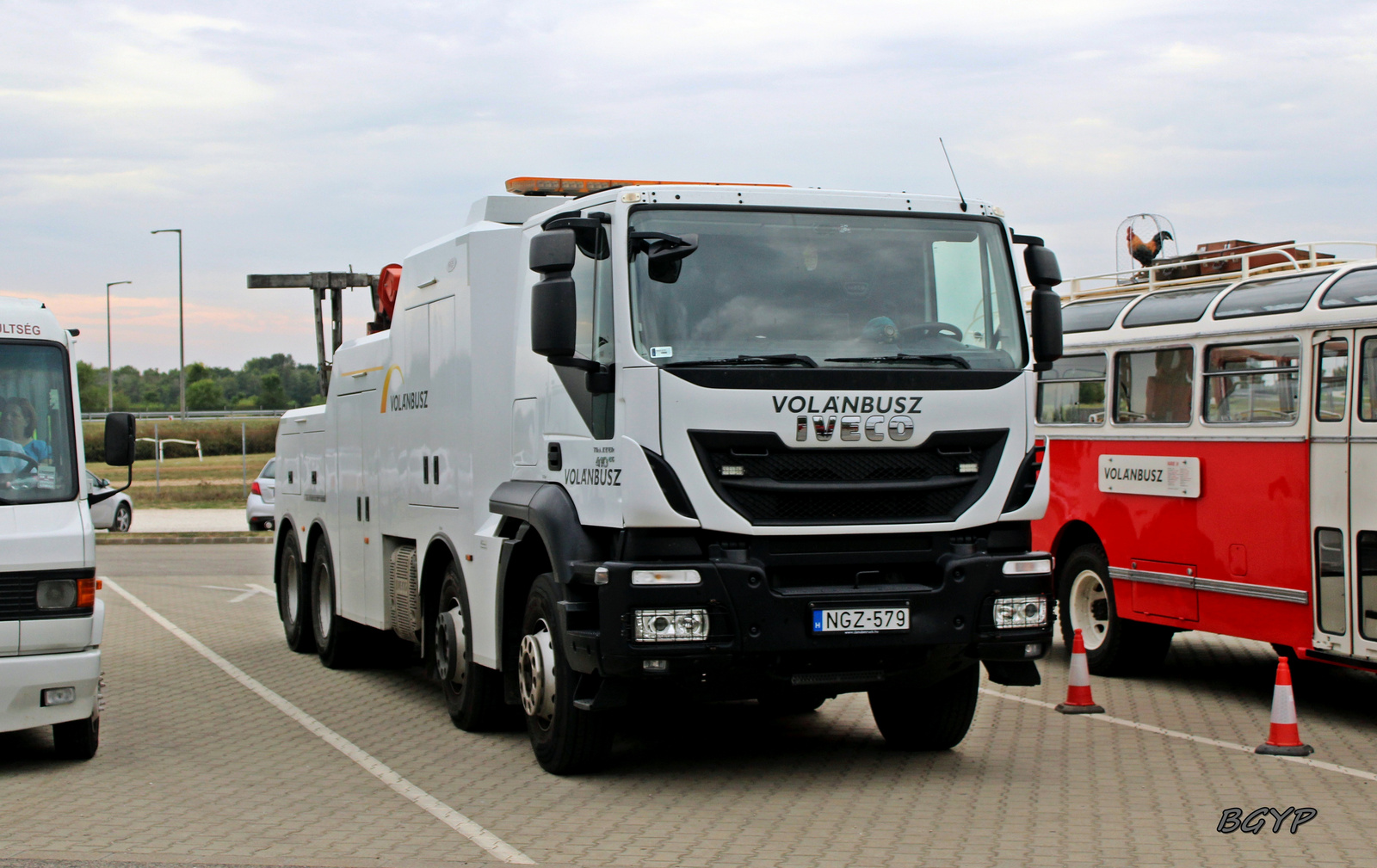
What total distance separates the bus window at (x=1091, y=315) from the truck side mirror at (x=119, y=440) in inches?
271

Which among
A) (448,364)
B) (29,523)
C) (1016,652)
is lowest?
(1016,652)

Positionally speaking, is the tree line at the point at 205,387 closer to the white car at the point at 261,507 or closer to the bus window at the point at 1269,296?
the white car at the point at 261,507

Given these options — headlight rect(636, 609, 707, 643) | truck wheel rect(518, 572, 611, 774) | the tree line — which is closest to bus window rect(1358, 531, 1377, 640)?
headlight rect(636, 609, 707, 643)

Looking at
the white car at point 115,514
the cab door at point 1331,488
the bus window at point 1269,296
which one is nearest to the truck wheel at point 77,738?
the cab door at point 1331,488

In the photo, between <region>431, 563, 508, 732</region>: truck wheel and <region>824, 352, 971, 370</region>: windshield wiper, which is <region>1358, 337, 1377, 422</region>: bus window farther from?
<region>431, 563, 508, 732</region>: truck wheel

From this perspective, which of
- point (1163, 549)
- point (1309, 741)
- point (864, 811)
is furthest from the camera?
point (1163, 549)

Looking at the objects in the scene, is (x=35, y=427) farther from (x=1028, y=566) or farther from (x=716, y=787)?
(x=1028, y=566)

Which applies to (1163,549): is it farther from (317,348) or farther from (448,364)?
(317,348)

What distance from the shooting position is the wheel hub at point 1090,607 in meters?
11.9

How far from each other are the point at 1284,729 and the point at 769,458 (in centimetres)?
356

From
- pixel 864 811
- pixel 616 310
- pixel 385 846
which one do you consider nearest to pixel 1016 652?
pixel 864 811

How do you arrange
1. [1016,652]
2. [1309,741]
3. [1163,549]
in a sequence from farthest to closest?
[1163,549]
[1309,741]
[1016,652]

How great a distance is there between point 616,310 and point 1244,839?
369cm

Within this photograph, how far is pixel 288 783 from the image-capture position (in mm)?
8062
